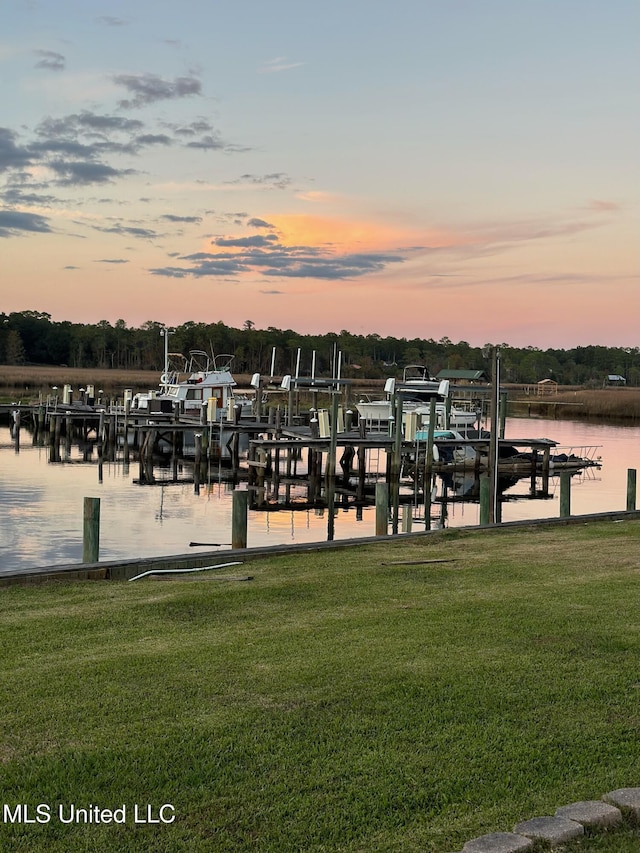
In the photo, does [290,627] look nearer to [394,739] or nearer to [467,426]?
[394,739]

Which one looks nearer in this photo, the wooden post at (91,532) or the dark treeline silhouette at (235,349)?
the wooden post at (91,532)

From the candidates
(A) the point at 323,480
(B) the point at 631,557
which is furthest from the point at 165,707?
(A) the point at 323,480

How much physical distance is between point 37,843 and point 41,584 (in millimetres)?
6647

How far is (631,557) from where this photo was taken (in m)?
11.7

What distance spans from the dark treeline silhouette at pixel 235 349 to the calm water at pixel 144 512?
117 meters

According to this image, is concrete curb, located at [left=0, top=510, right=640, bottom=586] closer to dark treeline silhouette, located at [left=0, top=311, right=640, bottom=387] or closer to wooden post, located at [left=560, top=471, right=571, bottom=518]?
wooden post, located at [left=560, top=471, right=571, bottom=518]

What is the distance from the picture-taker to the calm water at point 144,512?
2067cm

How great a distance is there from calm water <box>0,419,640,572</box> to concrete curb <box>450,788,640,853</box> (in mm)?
14585

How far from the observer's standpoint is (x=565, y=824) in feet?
14.3

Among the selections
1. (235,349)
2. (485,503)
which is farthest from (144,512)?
(235,349)

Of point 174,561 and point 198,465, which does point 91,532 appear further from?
point 198,465

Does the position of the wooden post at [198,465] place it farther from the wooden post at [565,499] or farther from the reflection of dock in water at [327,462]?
the wooden post at [565,499]

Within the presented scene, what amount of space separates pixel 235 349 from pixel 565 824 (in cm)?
15569

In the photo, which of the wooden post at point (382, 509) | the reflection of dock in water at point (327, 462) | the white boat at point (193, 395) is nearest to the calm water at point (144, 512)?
the reflection of dock in water at point (327, 462)
